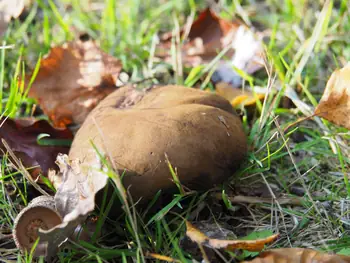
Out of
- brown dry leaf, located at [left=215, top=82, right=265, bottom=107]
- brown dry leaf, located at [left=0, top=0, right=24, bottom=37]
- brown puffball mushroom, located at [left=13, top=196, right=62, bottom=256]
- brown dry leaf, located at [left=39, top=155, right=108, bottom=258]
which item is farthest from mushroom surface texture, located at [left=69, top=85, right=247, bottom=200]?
brown dry leaf, located at [left=0, top=0, right=24, bottom=37]

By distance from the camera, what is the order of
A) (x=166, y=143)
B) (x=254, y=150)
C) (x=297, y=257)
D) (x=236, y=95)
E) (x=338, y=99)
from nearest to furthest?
(x=297, y=257) → (x=166, y=143) → (x=338, y=99) → (x=254, y=150) → (x=236, y=95)

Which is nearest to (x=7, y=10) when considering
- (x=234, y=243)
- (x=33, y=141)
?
(x=33, y=141)

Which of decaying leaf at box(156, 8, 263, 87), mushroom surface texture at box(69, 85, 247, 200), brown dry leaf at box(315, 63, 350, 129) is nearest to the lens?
mushroom surface texture at box(69, 85, 247, 200)

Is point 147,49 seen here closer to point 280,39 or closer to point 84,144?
point 280,39

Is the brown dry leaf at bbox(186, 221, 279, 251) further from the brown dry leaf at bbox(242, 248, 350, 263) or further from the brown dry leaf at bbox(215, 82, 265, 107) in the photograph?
the brown dry leaf at bbox(215, 82, 265, 107)

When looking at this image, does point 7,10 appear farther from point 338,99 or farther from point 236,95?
point 338,99

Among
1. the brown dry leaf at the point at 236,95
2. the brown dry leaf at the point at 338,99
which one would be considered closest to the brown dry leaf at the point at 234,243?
the brown dry leaf at the point at 338,99
